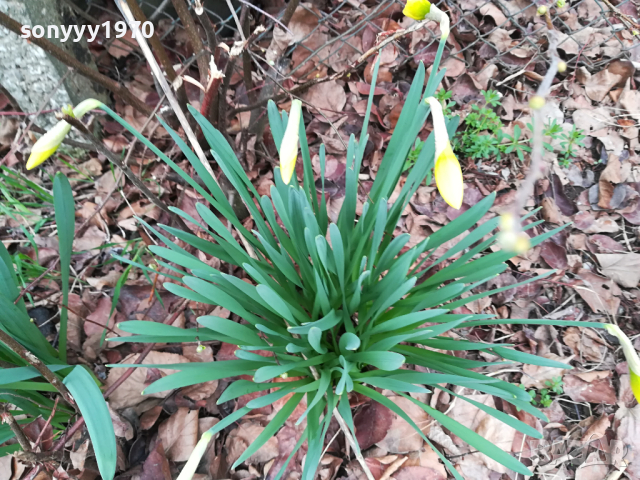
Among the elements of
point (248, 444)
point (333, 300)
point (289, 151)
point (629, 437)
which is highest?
point (289, 151)

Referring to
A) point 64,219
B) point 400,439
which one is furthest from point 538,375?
point 64,219

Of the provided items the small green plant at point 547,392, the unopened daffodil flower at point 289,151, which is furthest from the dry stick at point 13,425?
the small green plant at point 547,392

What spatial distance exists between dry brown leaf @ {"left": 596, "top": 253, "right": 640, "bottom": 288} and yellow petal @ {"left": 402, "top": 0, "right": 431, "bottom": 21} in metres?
1.27

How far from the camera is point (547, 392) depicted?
1290mm

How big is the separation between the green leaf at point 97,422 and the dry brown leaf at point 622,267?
66.3 inches

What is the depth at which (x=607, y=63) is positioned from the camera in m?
1.82

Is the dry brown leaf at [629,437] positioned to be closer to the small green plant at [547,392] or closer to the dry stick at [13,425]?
the small green plant at [547,392]

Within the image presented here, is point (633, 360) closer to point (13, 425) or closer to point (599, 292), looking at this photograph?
point (599, 292)

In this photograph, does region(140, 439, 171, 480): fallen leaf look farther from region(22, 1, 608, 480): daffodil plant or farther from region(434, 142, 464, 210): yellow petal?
region(434, 142, 464, 210): yellow petal

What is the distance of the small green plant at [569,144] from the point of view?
1.54 meters

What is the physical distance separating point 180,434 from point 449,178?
3.69 feet

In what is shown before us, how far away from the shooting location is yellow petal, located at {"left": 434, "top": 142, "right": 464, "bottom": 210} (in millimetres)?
550

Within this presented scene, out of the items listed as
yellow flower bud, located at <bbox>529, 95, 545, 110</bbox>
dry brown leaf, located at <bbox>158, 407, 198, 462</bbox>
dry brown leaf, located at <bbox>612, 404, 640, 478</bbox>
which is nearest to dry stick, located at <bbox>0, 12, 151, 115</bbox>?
dry brown leaf, located at <bbox>158, 407, 198, 462</bbox>

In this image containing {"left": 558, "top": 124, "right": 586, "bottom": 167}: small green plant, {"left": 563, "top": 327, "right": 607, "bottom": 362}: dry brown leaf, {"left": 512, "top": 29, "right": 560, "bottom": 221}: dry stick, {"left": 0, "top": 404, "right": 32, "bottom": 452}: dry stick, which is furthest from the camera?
{"left": 558, "top": 124, "right": 586, "bottom": 167}: small green plant
